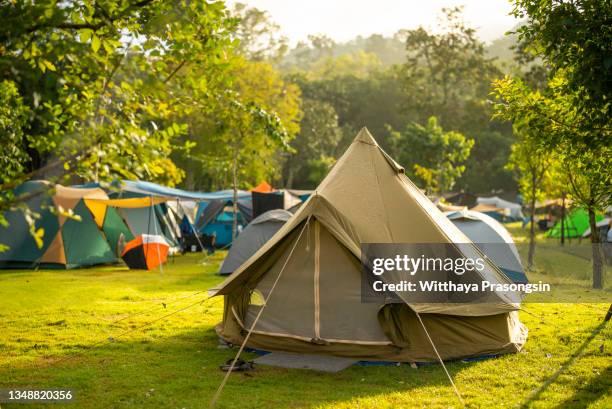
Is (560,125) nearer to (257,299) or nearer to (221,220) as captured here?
(257,299)

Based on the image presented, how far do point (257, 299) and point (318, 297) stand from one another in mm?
896

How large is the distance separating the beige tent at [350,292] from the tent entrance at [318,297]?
0.04 feet

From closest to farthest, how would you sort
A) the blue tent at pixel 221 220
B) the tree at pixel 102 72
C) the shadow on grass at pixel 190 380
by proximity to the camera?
the tree at pixel 102 72
the shadow on grass at pixel 190 380
the blue tent at pixel 221 220

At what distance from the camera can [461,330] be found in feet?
27.3

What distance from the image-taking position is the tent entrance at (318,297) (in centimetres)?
831

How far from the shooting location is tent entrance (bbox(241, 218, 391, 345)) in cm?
831

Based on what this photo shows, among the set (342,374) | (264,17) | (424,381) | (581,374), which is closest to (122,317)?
(342,374)

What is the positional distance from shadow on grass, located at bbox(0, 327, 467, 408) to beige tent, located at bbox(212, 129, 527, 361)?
38 cm

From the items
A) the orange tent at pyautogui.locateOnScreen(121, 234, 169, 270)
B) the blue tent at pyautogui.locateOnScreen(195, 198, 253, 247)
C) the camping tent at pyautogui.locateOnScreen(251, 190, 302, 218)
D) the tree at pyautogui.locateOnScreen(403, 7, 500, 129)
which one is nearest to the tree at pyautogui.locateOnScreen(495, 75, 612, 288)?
the orange tent at pyautogui.locateOnScreen(121, 234, 169, 270)

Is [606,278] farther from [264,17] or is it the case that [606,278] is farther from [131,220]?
[264,17]

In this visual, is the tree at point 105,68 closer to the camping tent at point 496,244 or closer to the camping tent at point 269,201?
the camping tent at point 496,244

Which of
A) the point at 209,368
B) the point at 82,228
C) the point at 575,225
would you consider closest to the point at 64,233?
the point at 82,228

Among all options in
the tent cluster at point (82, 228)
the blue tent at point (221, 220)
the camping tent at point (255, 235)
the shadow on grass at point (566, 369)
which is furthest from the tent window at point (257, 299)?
the blue tent at point (221, 220)

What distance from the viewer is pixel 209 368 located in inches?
320
